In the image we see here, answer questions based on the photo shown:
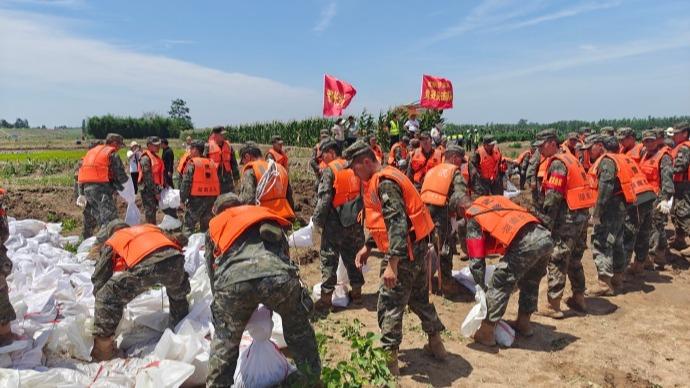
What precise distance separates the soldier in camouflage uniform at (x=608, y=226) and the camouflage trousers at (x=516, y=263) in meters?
2.19

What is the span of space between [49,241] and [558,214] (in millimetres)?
7518

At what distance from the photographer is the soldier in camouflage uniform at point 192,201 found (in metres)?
7.79

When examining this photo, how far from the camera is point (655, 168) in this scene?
763 centimetres

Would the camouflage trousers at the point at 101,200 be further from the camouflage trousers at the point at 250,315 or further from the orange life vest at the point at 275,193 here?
the camouflage trousers at the point at 250,315

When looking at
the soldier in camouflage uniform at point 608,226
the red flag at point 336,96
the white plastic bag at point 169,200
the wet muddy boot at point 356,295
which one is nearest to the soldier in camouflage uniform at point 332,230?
the wet muddy boot at point 356,295

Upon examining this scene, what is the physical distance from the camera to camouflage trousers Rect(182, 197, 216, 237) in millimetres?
7953

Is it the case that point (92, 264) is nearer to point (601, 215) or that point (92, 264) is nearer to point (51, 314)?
point (51, 314)

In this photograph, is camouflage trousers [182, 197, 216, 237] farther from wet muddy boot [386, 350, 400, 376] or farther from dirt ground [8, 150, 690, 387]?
wet muddy boot [386, 350, 400, 376]

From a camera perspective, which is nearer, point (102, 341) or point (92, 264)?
point (102, 341)

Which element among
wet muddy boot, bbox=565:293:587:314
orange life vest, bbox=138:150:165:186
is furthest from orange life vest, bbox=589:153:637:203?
orange life vest, bbox=138:150:165:186

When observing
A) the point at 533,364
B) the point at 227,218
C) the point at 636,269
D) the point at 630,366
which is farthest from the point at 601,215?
the point at 227,218

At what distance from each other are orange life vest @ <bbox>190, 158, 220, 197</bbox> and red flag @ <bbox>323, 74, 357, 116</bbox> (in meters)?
9.01

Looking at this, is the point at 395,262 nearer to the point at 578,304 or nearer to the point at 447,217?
the point at 447,217

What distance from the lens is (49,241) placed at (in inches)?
312
